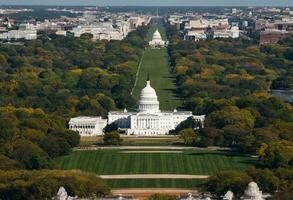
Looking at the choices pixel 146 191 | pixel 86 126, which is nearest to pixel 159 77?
pixel 86 126

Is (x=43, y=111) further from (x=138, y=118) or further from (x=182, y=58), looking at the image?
(x=182, y=58)

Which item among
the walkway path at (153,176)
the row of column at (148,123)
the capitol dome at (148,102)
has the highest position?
the walkway path at (153,176)

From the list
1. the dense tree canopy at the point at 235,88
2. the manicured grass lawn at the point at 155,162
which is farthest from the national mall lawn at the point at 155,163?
the dense tree canopy at the point at 235,88

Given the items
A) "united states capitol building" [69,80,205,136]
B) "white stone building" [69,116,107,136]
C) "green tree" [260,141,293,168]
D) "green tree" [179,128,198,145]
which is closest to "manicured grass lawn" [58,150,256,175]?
"green tree" [260,141,293,168]

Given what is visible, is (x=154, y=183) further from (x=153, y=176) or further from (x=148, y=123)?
(x=148, y=123)

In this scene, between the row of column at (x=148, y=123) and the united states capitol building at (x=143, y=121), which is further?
the row of column at (x=148, y=123)

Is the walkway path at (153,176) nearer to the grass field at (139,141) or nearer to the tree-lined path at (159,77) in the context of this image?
the grass field at (139,141)

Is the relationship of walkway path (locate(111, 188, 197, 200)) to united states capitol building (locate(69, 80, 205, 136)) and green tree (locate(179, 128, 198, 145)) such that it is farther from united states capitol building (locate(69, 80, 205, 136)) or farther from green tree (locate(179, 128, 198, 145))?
united states capitol building (locate(69, 80, 205, 136))
